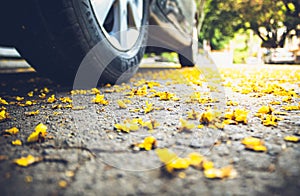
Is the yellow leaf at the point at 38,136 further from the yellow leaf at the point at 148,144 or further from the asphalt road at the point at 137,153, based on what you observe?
the yellow leaf at the point at 148,144

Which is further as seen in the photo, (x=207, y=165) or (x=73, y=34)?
(x=73, y=34)

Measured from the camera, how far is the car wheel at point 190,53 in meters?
5.09

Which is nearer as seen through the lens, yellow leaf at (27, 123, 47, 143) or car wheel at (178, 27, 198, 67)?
yellow leaf at (27, 123, 47, 143)

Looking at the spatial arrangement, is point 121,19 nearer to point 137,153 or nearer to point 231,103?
point 231,103

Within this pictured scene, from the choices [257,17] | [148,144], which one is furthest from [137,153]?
[257,17]

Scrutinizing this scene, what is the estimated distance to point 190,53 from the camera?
530cm

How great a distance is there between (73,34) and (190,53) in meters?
3.81

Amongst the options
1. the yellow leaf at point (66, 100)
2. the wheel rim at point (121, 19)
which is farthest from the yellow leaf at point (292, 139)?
the wheel rim at point (121, 19)

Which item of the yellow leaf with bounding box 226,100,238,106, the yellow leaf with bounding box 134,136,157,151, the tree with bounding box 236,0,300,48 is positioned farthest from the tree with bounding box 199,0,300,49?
the yellow leaf with bounding box 134,136,157,151

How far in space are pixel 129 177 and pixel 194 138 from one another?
1.28 ft

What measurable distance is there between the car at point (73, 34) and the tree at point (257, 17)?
11385 mm

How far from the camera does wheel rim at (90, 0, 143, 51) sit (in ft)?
7.09

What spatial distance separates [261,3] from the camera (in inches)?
470

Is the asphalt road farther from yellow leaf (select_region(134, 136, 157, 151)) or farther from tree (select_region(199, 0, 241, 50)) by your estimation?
tree (select_region(199, 0, 241, 50))
